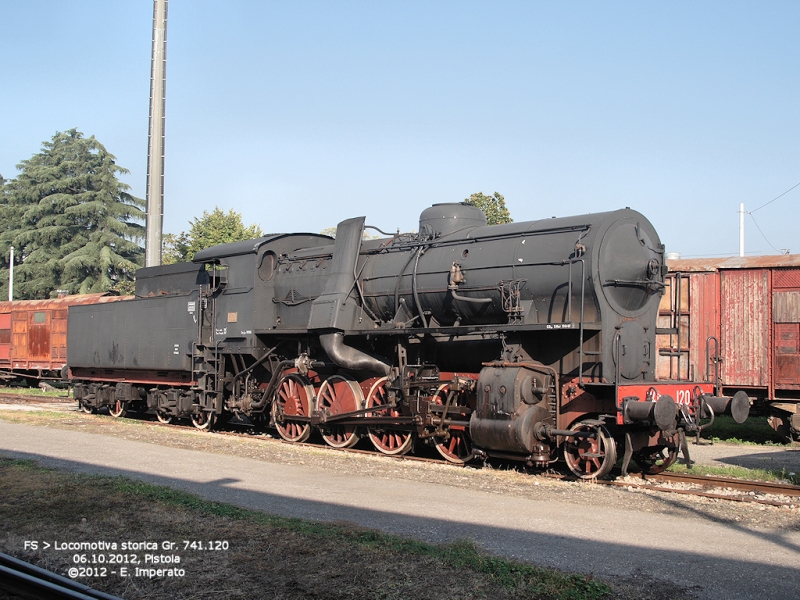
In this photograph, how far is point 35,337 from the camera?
1108 inches

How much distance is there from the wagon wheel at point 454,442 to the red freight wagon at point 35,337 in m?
17.6

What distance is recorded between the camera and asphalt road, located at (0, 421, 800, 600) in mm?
5973

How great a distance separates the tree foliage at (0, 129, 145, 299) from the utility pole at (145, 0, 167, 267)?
26.8 m

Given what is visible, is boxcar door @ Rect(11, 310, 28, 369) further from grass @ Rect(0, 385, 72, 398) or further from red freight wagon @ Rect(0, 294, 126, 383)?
grass @ Rect(0, 385, 72, 398)

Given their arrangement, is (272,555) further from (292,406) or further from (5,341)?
(5,341)

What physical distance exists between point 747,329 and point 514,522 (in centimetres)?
1043

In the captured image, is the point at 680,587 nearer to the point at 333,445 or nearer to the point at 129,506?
the point at 129,506

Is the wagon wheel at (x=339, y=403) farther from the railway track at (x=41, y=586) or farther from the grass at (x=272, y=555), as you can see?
the railway track at (x=41, y=586)

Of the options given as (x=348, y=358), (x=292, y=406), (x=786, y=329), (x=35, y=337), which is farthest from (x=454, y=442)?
(x=35, y=337)

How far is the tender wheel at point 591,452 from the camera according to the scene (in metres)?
10.2

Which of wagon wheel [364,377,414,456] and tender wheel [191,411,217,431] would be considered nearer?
wagon wheel [364,377,414,456]

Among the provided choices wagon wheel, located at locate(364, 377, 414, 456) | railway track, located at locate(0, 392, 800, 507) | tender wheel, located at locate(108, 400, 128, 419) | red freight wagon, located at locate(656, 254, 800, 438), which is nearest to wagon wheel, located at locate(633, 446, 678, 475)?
railway track, located at locate(0, 392, 800, 507)

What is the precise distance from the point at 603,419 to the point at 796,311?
299 inches

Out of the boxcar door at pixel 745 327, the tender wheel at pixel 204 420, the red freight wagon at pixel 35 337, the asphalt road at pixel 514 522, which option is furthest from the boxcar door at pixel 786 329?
the red freight wagon at pixel 35 337
